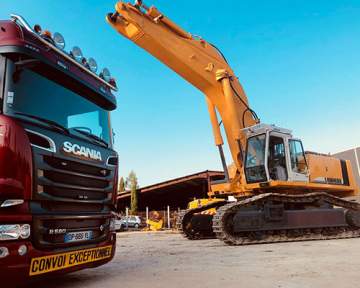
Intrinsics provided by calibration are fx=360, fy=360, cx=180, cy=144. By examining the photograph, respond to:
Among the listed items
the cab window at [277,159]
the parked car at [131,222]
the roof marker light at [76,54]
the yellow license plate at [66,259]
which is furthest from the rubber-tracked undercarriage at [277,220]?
the parked car at [131,222]

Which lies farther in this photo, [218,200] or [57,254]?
[218,200]

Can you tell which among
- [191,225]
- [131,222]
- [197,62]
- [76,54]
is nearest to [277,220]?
[191,225]

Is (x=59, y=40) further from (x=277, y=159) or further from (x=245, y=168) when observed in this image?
(x=277, y=159)

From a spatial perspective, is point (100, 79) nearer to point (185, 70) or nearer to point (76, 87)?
point (76, 87)

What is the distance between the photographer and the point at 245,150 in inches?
437

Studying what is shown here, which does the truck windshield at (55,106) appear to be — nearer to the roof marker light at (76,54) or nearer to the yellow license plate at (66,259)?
the roof marker light at (76,54)

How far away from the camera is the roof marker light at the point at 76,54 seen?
16.5 ft

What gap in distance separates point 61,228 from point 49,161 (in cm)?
84

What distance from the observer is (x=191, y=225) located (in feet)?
39.1

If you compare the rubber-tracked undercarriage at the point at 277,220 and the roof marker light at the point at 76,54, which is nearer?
the roof marker light at the point at 76,54

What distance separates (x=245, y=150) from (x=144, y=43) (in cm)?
Result: 439

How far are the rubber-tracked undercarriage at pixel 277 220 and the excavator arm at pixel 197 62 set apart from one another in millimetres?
1669

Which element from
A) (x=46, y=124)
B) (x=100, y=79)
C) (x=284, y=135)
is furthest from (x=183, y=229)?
(x=46, y=124)

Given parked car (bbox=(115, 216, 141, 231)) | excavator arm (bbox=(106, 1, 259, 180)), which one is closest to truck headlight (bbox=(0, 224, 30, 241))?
excavator arm (bbox=(106, 1, 259, 180))
